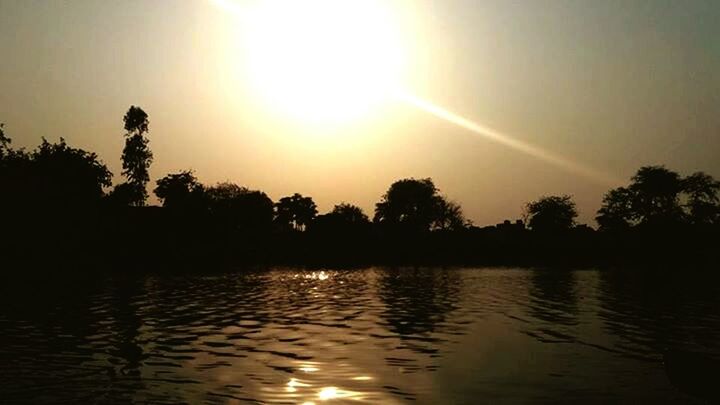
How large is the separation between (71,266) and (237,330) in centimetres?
7030

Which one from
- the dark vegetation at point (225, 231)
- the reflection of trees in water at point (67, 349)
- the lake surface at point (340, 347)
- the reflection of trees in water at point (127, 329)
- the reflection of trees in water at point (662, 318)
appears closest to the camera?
the reflection of trees in water at point (67, 349)

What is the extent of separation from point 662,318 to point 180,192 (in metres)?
131

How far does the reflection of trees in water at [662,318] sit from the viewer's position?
28.2 m

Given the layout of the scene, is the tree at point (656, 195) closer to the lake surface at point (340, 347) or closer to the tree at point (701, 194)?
the tree at point (701, 194)

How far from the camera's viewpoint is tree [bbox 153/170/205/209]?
141m

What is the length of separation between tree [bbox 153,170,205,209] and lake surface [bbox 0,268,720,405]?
90.7 m

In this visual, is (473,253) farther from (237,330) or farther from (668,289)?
(237,330)

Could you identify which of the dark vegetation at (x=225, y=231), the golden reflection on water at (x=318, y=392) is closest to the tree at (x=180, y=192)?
the dark vegetation at (x=225, y=231)

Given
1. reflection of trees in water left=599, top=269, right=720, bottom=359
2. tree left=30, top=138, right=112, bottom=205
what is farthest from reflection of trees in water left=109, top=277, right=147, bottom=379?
tree left=30, top=138, right=112, bottom=205

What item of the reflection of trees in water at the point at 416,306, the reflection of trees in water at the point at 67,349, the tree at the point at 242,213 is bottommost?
the reflection of trees in water at the point at 67,349

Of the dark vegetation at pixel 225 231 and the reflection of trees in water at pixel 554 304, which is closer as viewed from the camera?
the reflection of trees in water at pixel 554 304

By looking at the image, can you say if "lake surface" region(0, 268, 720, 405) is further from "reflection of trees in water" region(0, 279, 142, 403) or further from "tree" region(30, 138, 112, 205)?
"tree" region(30, 138, 112, 205)

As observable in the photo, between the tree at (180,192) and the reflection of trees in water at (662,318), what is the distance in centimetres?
10320

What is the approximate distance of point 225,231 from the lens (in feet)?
484
